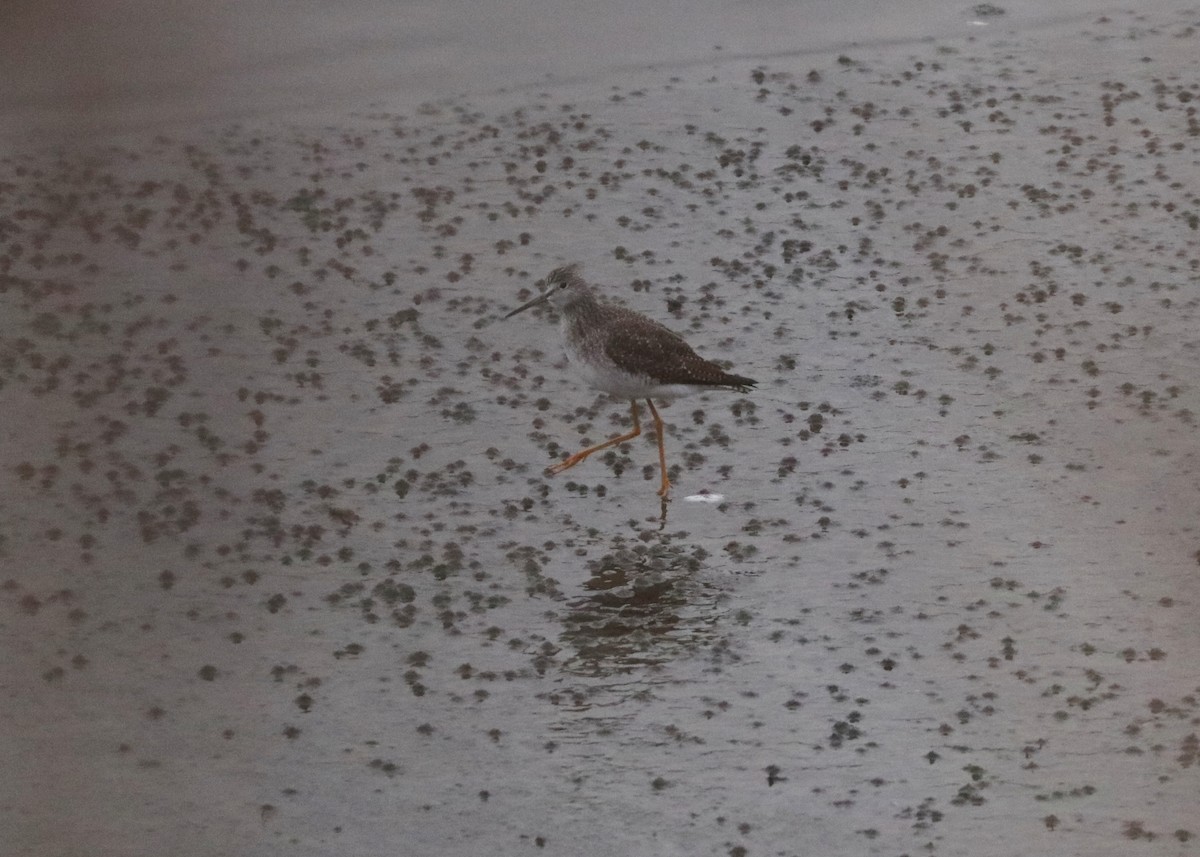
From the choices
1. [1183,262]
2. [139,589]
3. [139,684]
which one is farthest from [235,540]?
[1183,262]

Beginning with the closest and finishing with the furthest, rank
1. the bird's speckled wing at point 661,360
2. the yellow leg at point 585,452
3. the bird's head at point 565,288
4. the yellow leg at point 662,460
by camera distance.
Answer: the bird's speckled wing at point 661,360
the yellow leg at point 662,460
the yellow leg at point 585,452
the bird's head at point 565,288

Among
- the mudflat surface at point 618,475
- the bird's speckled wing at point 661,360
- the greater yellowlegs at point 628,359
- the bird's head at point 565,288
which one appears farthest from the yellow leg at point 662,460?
the bird's head at point 565,288

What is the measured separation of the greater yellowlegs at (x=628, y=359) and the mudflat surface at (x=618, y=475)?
519mm

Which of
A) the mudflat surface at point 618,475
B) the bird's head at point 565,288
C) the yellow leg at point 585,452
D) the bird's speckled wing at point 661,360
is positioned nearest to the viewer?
the mudflat surface at point 618,475

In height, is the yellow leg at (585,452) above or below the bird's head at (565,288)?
below

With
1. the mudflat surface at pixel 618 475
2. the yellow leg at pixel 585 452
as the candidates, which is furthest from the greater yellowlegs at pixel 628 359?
the mudflat surface at pixel 618 475

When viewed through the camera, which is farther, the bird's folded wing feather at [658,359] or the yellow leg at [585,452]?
the yellow leg at [585,452]

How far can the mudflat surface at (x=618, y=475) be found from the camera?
6.99 meters

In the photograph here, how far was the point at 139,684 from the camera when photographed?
24.7 ft

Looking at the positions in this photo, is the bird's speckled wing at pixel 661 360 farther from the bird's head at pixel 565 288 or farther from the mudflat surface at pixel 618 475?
the mudflat surface at pixel 618 475

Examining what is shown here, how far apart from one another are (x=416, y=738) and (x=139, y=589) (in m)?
1.96

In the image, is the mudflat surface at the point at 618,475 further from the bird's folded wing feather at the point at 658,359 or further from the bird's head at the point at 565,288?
the bird's head at the point at 565,288

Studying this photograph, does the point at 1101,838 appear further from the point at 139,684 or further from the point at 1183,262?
the point at 1183,262

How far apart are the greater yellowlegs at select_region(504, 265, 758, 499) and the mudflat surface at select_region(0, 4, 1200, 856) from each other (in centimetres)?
52
